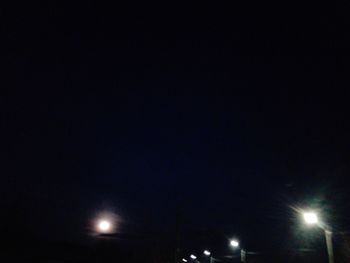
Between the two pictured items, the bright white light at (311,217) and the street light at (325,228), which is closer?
the street light at (325,228)

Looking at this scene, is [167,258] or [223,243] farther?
[223,243]

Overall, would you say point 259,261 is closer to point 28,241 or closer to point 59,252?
point 59,252

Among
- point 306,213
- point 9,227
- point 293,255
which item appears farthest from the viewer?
point 293,255

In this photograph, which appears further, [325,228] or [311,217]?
[311,217]

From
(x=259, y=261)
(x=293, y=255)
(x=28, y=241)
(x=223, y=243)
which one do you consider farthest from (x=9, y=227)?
(x=223, y=243)

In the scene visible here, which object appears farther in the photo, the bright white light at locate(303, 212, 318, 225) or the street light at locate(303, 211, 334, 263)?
the bright white light at locate(303, 212, 318, 225)

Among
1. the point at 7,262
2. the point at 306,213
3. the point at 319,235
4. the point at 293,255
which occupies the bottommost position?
the point at 7,262

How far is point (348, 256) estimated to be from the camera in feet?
75.3

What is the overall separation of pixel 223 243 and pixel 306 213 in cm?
4282

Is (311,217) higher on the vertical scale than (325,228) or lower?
higher

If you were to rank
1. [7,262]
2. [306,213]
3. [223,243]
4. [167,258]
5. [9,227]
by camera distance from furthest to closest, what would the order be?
[223,243] < [167,258] < [9,227] < [7,262] < [306,213]

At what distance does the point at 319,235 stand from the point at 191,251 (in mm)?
24972

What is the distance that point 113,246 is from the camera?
107 ft

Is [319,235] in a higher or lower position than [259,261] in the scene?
higher
